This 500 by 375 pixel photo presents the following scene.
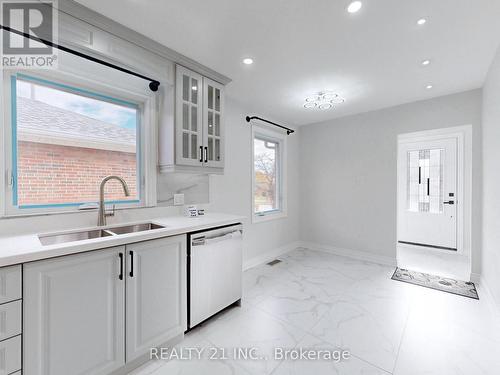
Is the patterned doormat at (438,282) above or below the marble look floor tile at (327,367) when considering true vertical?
above

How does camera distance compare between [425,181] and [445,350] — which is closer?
[445,350]

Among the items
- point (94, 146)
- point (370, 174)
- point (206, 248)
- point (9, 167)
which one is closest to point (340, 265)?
point (370, 174)

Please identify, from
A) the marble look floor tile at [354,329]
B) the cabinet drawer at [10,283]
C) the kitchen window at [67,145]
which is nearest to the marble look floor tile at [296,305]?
the marble look floor tile at [354,329]

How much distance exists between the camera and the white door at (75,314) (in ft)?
3.76

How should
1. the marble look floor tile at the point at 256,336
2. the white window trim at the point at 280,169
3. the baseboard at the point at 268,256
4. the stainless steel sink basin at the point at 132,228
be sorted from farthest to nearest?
the white window trim at the point at 280,169 < the baseboard at the point at 268,256 < the stainless steel sink basin at the point at 132,228 < the marble look floor tile at the point at 256,336

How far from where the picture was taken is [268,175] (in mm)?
4074

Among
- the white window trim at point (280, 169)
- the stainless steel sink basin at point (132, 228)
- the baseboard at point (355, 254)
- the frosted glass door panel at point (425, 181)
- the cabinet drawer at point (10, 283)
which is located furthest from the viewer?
the frosted glass door panel at point (425, 181)

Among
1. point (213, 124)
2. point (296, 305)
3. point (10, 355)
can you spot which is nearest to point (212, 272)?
point (296, 305)

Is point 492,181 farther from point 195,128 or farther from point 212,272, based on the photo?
point 195,128

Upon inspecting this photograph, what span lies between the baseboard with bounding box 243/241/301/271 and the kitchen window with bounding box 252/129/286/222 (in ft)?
1.95

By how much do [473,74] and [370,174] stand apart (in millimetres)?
1706

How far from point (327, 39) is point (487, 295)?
3.17 m

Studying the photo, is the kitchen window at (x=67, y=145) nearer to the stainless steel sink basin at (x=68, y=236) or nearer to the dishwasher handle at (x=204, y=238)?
the stainless steel sink basin at (x=68, y=236)

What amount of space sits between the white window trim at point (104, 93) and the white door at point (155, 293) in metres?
0.70
